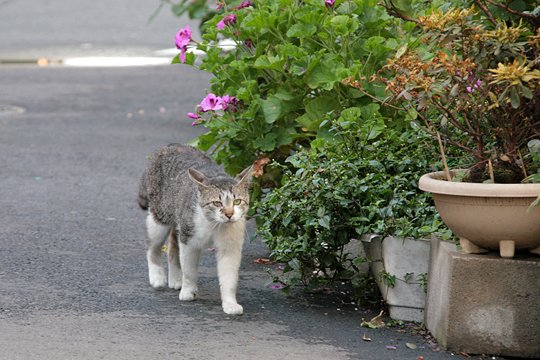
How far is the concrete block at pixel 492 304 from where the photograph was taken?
17.1ft

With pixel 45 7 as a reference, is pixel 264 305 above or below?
below

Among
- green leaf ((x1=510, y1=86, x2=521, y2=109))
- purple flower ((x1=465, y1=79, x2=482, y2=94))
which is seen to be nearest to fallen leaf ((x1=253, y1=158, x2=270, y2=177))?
purple flower ((x1=465, y1=79, x2=482, y2=94))

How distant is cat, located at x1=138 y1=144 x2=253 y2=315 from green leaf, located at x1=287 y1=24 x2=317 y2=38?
0.94m

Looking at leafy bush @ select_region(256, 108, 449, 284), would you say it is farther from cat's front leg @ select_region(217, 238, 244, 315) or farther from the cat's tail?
the cat's tail

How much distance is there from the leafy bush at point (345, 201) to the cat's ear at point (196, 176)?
0.43m

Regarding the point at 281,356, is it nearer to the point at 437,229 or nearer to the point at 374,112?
the point at 437,229

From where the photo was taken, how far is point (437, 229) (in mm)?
5746

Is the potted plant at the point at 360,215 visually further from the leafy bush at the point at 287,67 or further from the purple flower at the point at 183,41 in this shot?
the purple flower at the point at 183,41

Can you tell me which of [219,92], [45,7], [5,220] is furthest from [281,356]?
[45,7]

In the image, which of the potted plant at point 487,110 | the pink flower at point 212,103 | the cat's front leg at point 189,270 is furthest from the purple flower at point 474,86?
the pink flower at point 212,103

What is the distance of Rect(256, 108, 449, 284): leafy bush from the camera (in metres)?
5.97

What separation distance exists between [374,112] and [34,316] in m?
2.39

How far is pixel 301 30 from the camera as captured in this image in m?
6.95

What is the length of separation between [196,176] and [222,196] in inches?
8.8
